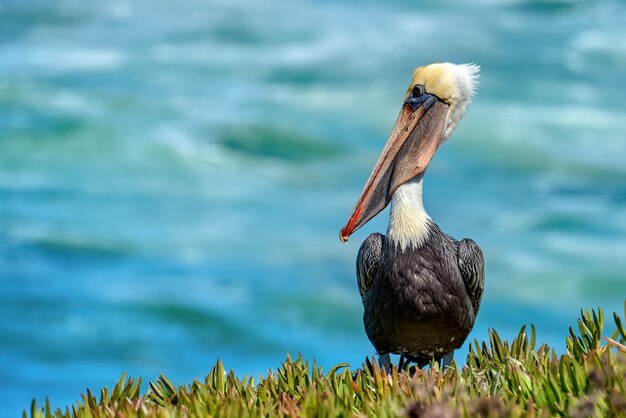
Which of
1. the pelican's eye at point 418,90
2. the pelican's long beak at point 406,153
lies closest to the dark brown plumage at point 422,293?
the pelican's long beak at point 406,153

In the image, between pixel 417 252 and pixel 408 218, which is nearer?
pixel 417 252

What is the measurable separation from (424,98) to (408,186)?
1.81 ft

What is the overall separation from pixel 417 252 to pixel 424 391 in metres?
1.57

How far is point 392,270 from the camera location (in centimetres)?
569

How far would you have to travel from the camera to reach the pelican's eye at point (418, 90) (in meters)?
6.18

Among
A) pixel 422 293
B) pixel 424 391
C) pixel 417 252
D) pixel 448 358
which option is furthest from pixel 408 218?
pixel 424 391

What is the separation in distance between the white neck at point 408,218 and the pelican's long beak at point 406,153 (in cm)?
8

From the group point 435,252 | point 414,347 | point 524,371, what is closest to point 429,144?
point 435,252

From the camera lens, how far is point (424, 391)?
4219 millimetres

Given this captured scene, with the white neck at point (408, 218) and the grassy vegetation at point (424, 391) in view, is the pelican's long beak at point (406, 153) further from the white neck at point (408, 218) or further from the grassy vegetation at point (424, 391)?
the grassy vegetation at point (424, 391)

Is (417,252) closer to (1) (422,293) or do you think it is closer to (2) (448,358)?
(1) (422,293)

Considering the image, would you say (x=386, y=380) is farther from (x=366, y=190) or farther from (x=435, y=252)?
(x=366, y=190)

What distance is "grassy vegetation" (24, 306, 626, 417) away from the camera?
390 cm

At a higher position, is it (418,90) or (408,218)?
(418,90)
